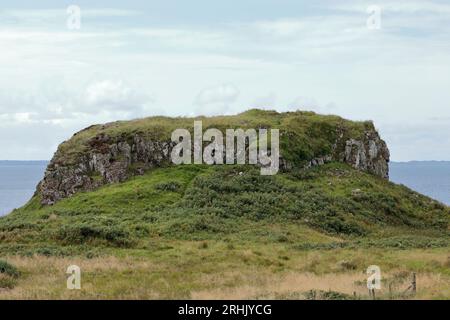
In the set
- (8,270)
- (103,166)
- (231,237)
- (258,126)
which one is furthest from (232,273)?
(258,126)

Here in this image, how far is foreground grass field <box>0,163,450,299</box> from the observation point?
26969 mm

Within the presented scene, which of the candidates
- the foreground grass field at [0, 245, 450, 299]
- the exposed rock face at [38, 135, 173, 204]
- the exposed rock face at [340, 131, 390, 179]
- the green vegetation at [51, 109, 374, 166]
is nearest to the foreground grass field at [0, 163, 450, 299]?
the foreground grass field at [0, 245, 450, 299]

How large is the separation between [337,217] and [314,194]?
4.85 metres

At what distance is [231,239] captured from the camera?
4806cm

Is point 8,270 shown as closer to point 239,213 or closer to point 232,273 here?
point 232,273

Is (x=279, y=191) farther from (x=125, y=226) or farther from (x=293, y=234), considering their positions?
(x=125, y=226)

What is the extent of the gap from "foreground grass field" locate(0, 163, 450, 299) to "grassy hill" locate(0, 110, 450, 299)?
0.11m

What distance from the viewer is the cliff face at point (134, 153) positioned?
68.4 meters

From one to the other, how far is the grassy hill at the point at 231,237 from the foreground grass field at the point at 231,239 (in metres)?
0.11

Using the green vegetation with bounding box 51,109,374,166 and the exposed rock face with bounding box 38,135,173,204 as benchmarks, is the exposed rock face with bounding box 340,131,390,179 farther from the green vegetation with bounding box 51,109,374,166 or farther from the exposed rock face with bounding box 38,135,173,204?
the exposed rock face with bounding box 38,135,173,204

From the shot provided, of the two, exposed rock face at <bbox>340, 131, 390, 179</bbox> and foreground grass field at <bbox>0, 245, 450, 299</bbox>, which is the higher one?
exposed rock face at <bbox>340, 131, 390, 179</bbox>

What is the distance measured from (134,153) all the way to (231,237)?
25.0 metres

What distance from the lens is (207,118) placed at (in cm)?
7875
